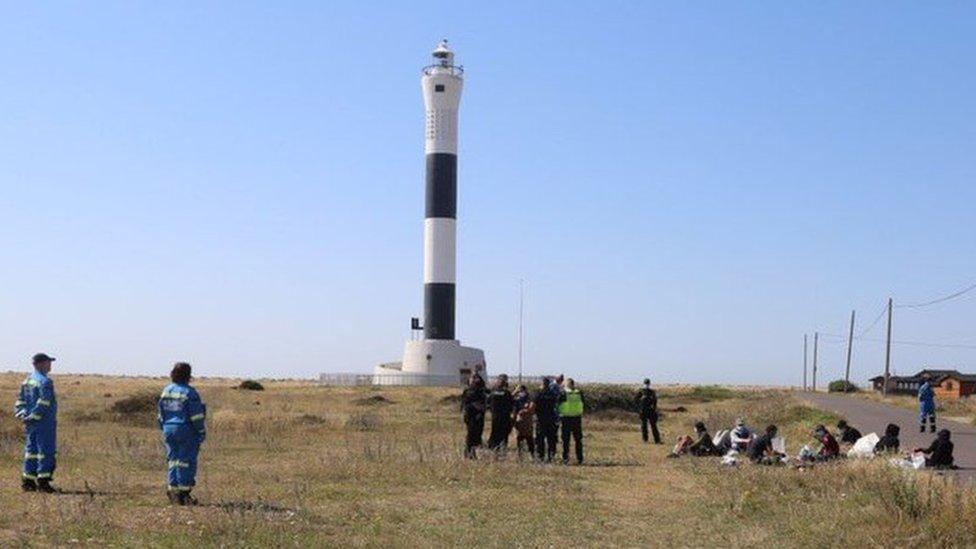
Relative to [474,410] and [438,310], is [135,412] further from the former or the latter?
[438,310]

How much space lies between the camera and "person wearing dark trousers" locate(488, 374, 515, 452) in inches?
793

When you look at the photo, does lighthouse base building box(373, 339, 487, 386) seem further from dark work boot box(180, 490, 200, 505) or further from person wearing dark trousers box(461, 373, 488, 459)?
dark work boot box(180, 490, 200, 505)

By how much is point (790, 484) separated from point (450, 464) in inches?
205

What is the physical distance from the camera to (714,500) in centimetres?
1434

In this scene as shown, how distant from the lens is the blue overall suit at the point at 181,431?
12906 millimetres

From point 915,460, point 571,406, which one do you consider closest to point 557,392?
point 571,406

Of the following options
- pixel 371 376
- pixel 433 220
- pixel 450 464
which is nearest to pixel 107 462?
pixel 450 464

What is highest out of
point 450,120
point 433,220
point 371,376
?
point 450,120

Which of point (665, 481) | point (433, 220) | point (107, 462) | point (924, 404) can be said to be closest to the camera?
point (665, 481)

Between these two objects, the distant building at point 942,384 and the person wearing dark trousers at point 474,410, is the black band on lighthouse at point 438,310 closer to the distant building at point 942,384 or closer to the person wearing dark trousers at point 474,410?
the distant building at point 942,384

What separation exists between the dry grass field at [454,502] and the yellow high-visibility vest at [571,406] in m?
1.01

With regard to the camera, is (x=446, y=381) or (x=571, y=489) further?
(x=446, y=381)

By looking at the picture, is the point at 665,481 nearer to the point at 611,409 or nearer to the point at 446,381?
the point at 611,409

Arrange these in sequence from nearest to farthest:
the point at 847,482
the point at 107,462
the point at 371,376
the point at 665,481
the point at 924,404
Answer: the point at 847,482 → the point at 665,481 → the point at 107,462 → the point at 924,404 → the point at 371,376
